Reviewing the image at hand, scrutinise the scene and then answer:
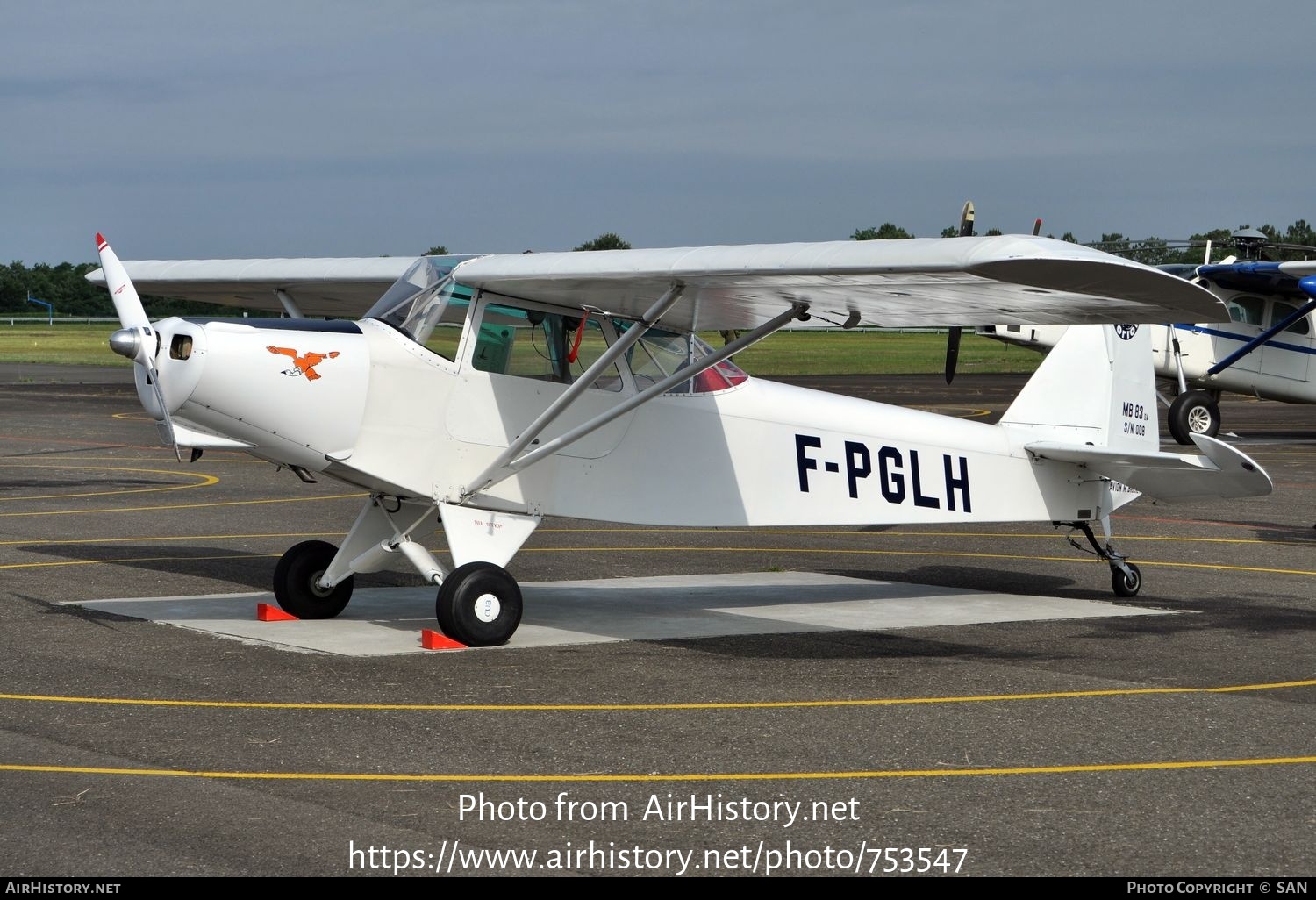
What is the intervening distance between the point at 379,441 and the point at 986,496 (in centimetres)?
531

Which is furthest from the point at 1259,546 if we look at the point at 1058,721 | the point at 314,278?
the point at 314,278

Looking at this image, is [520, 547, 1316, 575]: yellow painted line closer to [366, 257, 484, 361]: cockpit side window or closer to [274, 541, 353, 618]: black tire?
[274, 541, 353, 618]: black tire

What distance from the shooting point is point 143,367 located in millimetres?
9727

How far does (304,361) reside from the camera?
998 cm

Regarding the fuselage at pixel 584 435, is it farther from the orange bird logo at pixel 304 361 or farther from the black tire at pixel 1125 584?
the black tire at pixel 1125 584

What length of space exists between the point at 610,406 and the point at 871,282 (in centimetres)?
271

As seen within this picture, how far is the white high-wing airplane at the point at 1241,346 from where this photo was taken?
29.4 m

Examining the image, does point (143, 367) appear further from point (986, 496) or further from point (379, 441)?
point (986, 496)

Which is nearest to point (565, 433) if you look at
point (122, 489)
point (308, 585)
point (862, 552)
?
point (308, 585)

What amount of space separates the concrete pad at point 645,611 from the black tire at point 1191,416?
56.0 ft

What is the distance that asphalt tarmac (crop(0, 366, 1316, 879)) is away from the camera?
→ 5.87m

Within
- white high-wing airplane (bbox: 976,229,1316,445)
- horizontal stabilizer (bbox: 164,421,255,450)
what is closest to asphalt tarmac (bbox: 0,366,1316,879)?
horizontal stabilizer (bbox: 164,421,255,450)

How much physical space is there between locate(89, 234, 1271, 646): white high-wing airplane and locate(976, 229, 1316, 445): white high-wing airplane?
17461 mm

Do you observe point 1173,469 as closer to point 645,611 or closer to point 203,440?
point 645,611
